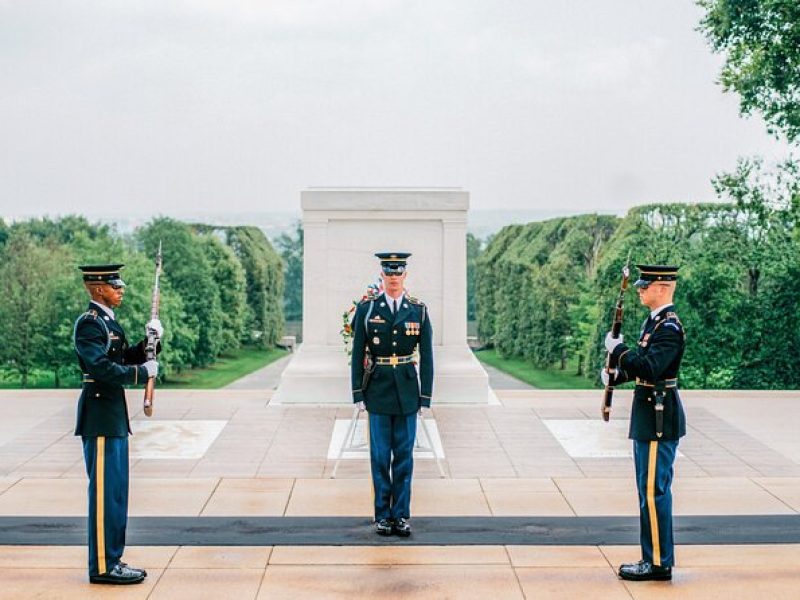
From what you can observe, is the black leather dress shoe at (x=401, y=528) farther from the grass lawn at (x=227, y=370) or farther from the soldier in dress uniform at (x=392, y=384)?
the grass lawn at (x=227, y=370)

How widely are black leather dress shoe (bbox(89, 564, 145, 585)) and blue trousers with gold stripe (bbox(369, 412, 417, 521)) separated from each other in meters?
1.44

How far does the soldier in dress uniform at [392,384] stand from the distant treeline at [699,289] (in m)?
13.4

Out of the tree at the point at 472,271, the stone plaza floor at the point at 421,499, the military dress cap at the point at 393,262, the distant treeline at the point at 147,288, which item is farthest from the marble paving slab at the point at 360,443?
the tree at the point at 472,271

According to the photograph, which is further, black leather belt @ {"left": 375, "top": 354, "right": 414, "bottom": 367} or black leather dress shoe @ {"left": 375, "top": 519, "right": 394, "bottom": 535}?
black leather belt @ {"left": 375, "top": 354, "right": 414, "bottom": 367}

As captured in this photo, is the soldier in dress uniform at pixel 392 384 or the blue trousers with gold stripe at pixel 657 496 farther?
the soldier in dress uniform at pixel 392 384

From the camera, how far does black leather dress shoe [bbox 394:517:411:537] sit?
6055 mm

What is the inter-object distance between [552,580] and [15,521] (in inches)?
124

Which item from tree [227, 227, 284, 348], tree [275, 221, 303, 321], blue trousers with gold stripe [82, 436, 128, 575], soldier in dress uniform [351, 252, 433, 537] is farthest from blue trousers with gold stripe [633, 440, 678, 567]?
tree [275, 221, 303, 321]

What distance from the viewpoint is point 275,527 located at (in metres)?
6.27

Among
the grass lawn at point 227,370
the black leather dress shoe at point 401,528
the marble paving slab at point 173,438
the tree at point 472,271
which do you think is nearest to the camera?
the black leather dress shoe at point 401,528

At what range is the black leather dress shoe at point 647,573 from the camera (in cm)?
538

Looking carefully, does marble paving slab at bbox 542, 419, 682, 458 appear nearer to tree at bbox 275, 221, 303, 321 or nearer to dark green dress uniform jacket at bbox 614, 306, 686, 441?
dark green dress uniform jacket at bbox 614, 306, 686, 441

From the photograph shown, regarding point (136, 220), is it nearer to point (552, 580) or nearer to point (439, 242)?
point (439, 242)

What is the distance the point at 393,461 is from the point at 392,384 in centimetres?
45
